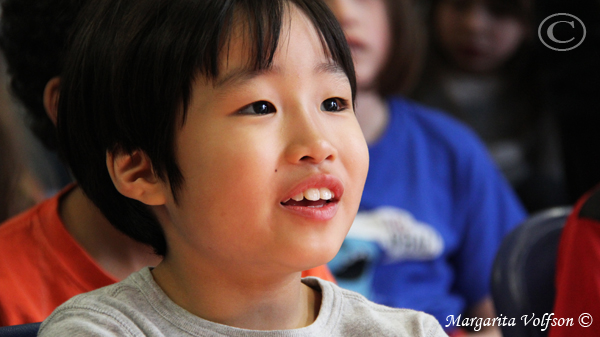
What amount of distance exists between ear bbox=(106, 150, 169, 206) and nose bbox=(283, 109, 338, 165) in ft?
0.62

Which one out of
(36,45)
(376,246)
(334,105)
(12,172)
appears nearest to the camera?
(334,105)

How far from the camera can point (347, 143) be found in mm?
768

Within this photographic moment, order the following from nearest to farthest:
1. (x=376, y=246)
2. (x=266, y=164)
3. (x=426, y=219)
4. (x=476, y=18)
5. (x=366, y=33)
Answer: (x=266, y=164) → (x=376, y=246) → (x=426, y=219) → (x=366, y=33) → (x=476, y=18)

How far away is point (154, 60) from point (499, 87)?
2129mm

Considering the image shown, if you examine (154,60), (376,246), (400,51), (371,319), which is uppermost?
(154,60)

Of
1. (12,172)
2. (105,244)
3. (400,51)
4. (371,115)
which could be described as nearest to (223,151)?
(105,244)

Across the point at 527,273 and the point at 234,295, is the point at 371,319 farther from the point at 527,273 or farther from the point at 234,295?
the point at 527,273

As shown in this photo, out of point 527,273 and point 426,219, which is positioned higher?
point 527,273

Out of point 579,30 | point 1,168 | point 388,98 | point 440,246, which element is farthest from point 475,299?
point 1,168

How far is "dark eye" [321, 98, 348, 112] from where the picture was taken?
2.59 ft

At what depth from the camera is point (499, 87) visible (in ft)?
8.51

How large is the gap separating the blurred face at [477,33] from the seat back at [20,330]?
2.12 m

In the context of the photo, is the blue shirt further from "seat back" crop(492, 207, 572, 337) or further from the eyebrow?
the eyebrow

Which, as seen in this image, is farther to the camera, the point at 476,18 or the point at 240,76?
A: the point at 476,18
